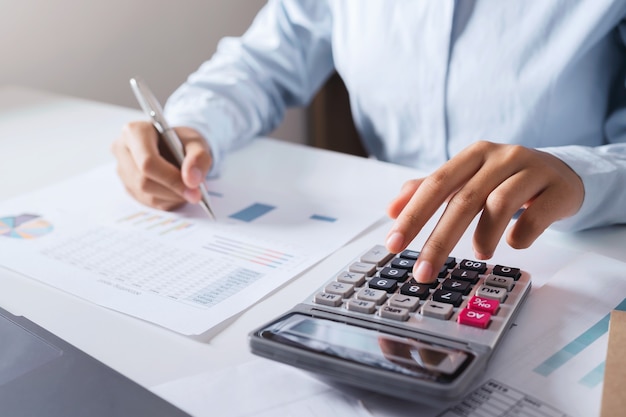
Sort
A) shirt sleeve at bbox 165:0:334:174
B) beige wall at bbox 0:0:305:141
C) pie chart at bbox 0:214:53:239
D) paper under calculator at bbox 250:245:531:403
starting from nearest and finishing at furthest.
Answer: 1. paper under calculator at bbox 250:245:531:403
2. pie chart at bbox 0:214:53:239
3. shirt sleeve at bbox 165:0:334:174
4. beige wall at bbox 0:0:305:141

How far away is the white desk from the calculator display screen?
4 centimetres

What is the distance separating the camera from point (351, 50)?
0.90 m

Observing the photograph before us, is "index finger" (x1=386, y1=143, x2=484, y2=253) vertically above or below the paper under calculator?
above

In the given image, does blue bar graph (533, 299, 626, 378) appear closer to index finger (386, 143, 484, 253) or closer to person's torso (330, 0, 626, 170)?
index finger (386, 143, 484, 253)

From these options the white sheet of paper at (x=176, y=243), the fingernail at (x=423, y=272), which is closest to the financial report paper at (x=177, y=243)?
the white sheet of paper at (x=176, y=243)

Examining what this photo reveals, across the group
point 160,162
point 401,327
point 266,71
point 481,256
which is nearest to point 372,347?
point 401,327

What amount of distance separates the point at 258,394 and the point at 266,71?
657 millimetres

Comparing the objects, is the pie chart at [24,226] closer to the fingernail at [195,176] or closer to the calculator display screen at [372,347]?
the fingernail at [195,176]

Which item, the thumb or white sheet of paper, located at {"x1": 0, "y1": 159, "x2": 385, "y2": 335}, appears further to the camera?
the thumb

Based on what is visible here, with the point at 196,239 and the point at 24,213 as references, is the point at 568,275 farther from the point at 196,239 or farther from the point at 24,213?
the point at 24,213

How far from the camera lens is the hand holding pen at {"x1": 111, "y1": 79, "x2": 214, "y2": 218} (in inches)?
26.3

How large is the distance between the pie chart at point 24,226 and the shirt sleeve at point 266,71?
239 millimetres

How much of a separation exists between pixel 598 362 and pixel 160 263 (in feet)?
1.08

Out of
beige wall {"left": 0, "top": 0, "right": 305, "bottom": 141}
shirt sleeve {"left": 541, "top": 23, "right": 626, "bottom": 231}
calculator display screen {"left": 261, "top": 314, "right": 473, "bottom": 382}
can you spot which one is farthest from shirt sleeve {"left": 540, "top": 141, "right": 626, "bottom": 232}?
beige wall {"left": 0, "top": 0, "right": 305, "bottom": 141}
